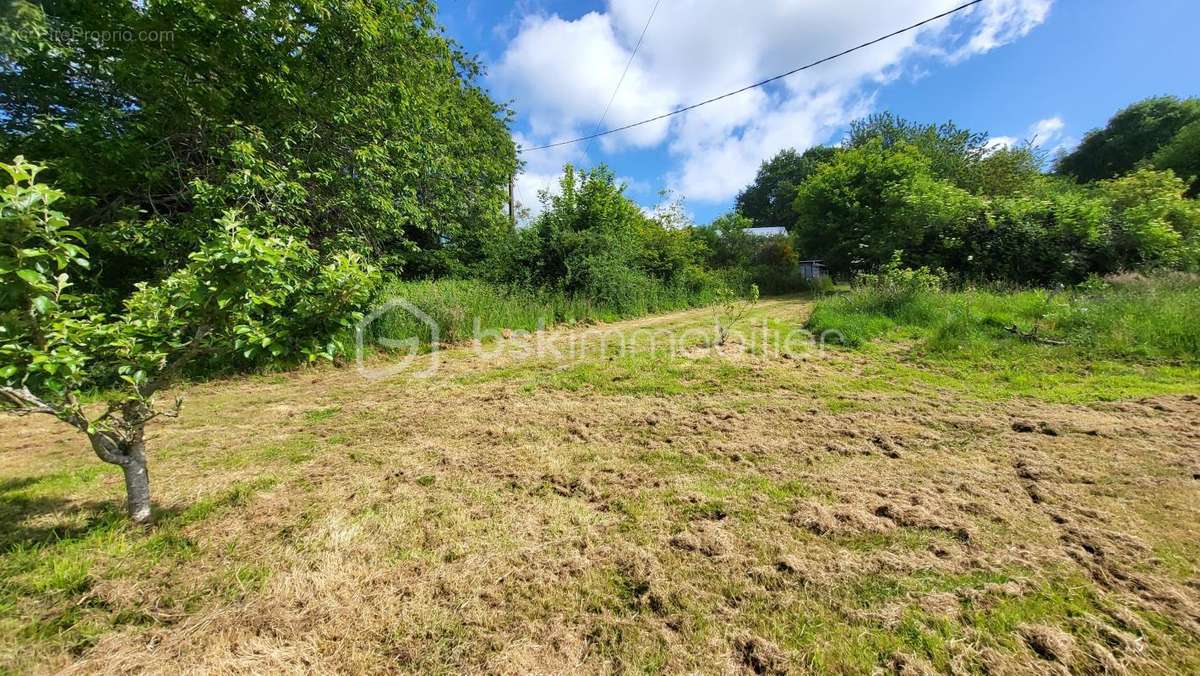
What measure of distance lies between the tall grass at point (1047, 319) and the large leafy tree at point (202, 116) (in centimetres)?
926

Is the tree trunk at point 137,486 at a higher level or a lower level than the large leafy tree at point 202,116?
lower

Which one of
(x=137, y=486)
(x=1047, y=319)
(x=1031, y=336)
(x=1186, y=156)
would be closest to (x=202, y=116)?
(x=137, y=486)

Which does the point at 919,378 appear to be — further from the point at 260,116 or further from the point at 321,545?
the point at 260,116

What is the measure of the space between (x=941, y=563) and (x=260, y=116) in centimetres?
1021

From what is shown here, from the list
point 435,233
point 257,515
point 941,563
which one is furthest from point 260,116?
point 941,563

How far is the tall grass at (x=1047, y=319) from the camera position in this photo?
511 centimetres

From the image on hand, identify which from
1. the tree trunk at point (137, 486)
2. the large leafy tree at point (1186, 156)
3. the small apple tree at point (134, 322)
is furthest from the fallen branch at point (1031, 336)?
the large leafy tree at point (1186, 156)

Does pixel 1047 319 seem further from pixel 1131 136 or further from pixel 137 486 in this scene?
pixel 1131 136

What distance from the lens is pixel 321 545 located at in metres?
2.10

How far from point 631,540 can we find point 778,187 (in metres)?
54.8

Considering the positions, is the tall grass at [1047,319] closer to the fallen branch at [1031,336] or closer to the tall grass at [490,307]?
the fallen branch at [1031,336]

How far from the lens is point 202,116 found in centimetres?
604

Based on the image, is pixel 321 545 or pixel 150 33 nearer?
pixel 321 545

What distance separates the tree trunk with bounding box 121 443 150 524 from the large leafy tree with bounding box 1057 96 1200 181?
143ft
